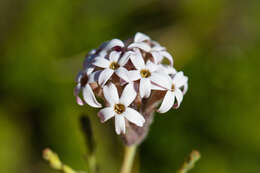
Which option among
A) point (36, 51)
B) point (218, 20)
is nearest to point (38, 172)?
point (36, 51)

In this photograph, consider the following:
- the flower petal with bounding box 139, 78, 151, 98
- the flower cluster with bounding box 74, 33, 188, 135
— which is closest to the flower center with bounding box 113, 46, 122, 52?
the flower cluster with bounding box 74, 33, 188, 135

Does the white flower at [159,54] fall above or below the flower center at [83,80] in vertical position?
above

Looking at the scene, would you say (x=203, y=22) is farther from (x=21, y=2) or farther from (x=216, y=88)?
(x=21, y=2)

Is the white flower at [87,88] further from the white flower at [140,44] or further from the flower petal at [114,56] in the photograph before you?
the white flower at [140,44]

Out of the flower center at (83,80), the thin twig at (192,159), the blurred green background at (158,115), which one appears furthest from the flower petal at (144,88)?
the blurred green background at (158,115)

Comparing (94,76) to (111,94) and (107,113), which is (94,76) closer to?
(111,94)

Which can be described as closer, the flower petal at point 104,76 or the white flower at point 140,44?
the flower petal at point 104,76

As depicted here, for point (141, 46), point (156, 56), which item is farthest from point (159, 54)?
point (141, 46)
